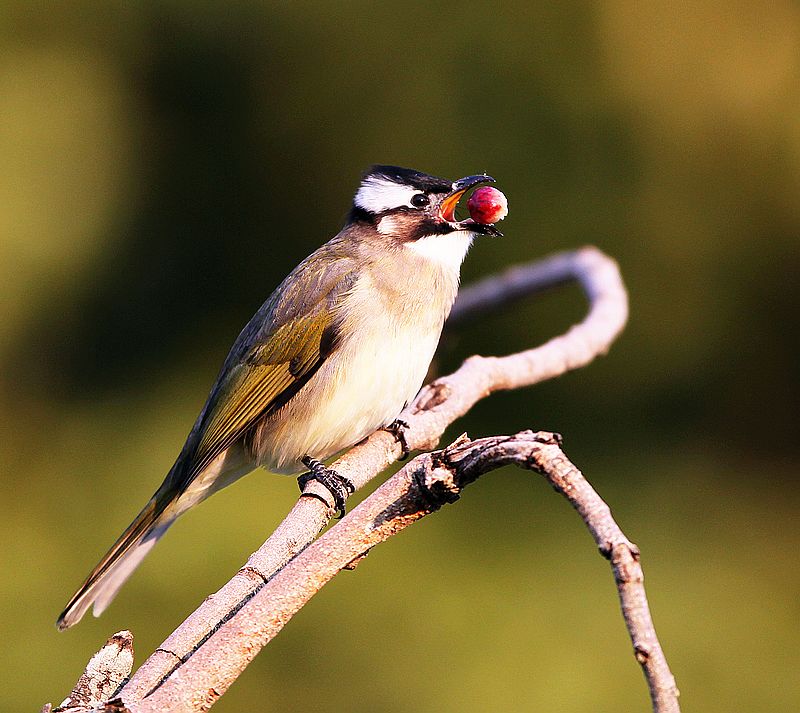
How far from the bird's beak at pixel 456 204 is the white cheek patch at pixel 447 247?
0.04m

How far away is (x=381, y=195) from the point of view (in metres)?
3.46

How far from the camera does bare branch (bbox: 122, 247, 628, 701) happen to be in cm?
168

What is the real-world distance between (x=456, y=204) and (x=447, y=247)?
0.15 metres

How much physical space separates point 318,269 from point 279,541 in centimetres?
143

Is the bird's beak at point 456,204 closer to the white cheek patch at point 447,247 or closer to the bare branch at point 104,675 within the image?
the white cheek patch at point 447,247

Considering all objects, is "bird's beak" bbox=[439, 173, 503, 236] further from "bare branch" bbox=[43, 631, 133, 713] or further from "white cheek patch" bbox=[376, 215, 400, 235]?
"bare branch" bbox=[43, 631, 133, 713]

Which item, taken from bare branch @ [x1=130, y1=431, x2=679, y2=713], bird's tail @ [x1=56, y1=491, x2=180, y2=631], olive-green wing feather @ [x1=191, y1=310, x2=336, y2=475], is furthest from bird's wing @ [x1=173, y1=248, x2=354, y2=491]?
bare branch @ [x1=130, y1=431, x2=679, y2=713]

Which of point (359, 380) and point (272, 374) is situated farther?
point (272, 374)

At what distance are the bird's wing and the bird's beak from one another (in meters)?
0.35

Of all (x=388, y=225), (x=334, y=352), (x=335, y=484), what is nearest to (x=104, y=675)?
(x=335, y=484)

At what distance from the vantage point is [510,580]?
437 centimetres

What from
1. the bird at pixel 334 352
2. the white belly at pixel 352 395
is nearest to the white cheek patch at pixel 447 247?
the bird at pixel 334 352

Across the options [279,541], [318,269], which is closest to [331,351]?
[318,269]

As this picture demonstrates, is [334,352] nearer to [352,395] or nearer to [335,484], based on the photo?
[352,395]
